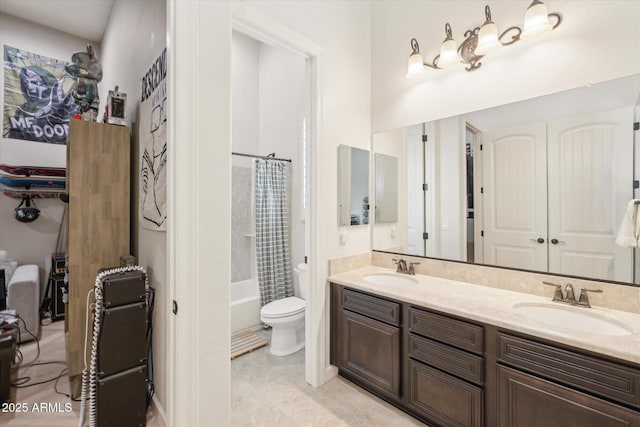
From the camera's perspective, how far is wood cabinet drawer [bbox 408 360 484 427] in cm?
147

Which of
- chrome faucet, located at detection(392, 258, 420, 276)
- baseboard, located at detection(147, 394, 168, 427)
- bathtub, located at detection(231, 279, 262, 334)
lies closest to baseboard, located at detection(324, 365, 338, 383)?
chrome faucet, located at detection(392, 258, 420, 276)

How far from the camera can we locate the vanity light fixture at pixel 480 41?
1.62 m

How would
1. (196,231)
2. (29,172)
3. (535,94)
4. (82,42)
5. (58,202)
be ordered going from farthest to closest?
(82,42) < (58,202) < (29,172) < (535,94) < (196,231)

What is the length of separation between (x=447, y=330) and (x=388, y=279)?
0.75 m

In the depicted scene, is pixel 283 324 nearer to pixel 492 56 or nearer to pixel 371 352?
pixel 371 352

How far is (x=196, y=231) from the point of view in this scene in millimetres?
1195

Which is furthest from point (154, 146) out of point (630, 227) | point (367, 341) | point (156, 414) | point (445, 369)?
point (630, 227)

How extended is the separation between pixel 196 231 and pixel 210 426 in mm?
849

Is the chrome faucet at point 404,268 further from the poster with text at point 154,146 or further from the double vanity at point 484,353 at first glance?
the poster with text at point 154,146

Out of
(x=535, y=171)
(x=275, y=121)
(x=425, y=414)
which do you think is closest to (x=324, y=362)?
(x=425, y=414)

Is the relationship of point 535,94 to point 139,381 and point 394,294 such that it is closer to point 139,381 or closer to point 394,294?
point 394,294

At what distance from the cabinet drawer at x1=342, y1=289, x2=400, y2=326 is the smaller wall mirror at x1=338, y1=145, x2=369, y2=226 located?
580mm

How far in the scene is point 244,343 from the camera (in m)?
2.79

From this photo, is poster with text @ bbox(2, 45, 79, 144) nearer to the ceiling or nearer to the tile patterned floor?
the ceiling
